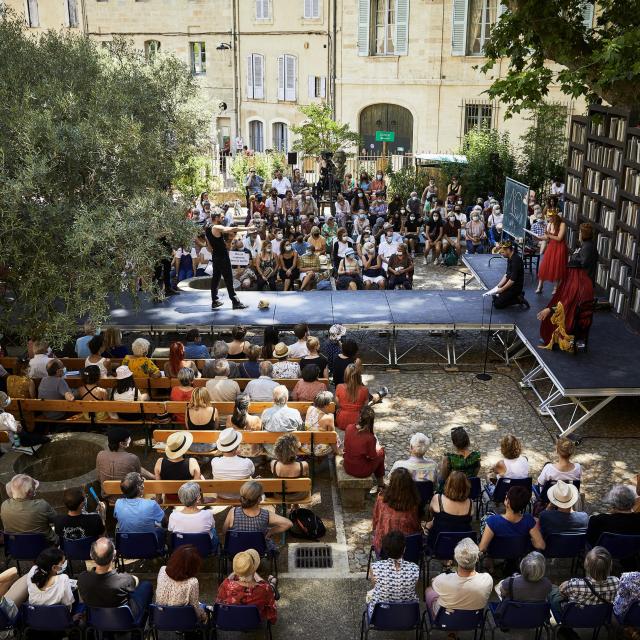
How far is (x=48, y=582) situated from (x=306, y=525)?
8.19ft

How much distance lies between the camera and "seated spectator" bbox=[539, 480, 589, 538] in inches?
255

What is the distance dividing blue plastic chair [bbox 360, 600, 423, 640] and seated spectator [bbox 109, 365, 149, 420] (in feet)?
14.0

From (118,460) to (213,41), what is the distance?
27854 mm

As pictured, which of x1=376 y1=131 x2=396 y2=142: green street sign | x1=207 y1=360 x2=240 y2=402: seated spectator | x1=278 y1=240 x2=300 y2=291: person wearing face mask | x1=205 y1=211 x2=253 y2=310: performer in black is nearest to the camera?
x1=207 y1=360 x2=240 y2=402: seated spectator

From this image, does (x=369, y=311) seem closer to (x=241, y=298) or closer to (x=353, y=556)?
(x=241, y=298)

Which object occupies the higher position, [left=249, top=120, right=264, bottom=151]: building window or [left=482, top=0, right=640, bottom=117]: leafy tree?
[left=482, top=0, right=640, bottom=117]: leafy tree

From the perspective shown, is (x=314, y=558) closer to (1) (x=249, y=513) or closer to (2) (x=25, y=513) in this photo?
(1) (x=249, y=513)

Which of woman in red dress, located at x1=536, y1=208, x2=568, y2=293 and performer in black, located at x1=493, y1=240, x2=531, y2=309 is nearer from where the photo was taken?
performer in black, located at x1=493, y1=240, x2=531, y2=309

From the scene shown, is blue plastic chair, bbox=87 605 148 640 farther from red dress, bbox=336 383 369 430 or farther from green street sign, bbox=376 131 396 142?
green street sign, bbox=376 131 396 142

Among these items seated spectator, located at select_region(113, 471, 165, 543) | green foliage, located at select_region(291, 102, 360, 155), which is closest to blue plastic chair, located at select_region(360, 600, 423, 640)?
seated spectator, located at select_region(113, 471, 165, 543)

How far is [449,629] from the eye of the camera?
566cm

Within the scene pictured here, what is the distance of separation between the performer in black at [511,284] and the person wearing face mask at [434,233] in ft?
16.9

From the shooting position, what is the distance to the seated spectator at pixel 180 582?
5.49m

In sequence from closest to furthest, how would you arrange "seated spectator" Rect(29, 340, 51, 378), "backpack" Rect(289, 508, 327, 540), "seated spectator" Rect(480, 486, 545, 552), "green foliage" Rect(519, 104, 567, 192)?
"seated spectator" Rect(480, 486, 545, 552), "backpack" Rect(289, 508, 327, 540), "seated spectator" Rect(29, 340, 51, 378), "green foliage" Rect(519, 104, 567, 192)
